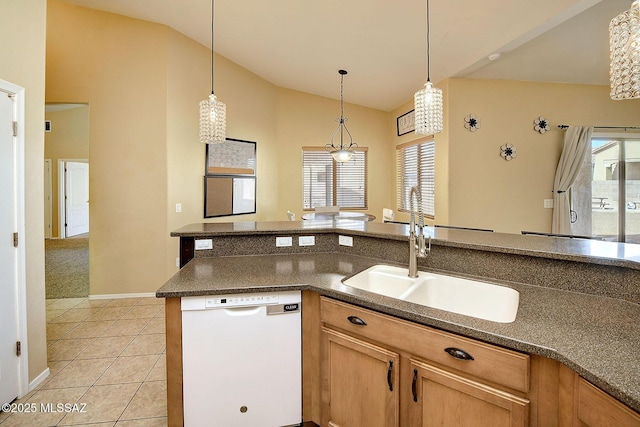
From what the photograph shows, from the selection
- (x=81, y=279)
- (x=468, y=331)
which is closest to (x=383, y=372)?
(x=468, y=331)

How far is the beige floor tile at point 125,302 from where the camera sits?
3562mm

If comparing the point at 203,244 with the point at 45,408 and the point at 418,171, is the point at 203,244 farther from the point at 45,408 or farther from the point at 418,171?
the point at 418,171

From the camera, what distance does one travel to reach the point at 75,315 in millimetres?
3275

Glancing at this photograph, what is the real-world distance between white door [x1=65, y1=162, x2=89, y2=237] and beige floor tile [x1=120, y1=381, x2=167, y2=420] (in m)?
7.88

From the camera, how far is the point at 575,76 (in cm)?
401

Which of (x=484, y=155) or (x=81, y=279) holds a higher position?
(x=484, y=155)

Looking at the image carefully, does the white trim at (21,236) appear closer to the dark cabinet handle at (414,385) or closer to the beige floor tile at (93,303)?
the beige floor tile at (93,303)

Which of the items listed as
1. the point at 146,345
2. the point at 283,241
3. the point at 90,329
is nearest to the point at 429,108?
the point at 283,241

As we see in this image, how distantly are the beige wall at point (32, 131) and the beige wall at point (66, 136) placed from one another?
654 centimetres

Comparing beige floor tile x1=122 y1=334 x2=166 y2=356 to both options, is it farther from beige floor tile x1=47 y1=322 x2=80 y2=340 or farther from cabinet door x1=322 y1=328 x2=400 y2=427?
cabinet door x1=322 y1=328 x2=400 y2=427

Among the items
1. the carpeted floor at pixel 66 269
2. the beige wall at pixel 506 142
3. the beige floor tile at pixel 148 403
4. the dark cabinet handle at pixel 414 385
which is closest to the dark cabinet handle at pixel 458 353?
the dark cabinet handle at pixel 414 385

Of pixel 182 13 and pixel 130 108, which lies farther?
pixel 130 108

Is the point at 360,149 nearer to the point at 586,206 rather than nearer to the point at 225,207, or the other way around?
the point at 225,207

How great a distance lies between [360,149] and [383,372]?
5407 mm
